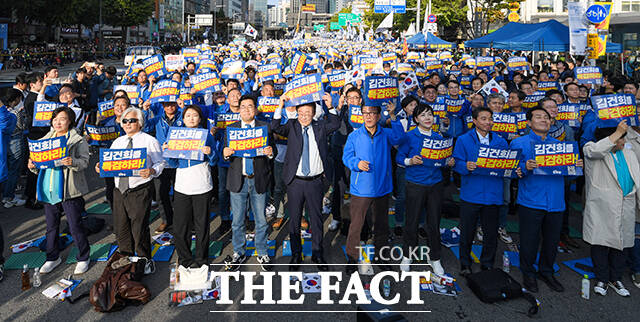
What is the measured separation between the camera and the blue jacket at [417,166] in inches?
214

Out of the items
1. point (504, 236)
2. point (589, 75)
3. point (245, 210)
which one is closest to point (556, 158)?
point (504, 236)

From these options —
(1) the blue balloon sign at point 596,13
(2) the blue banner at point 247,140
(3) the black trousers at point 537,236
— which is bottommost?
(3) the black trousers at point 537,236

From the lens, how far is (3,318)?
461 centimetres

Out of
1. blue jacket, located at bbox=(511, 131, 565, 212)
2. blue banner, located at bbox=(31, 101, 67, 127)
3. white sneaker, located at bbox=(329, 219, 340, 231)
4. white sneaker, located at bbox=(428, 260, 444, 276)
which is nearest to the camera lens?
blue jacket, located at bbox=(511, 131, 565, 212)

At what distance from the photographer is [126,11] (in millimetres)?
56281

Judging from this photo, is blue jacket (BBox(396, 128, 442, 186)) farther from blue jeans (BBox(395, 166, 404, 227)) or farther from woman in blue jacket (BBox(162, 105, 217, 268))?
woman in blue jacket (BBox(162, 105, 217, 268))

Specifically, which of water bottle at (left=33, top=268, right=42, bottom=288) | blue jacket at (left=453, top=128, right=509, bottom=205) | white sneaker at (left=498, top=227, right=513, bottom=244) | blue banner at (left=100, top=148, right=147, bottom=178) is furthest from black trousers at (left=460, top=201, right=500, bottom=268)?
water bottle at (left=33, top=268, right=42, bottom=288)

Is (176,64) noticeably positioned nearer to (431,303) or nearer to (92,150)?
(92,150)

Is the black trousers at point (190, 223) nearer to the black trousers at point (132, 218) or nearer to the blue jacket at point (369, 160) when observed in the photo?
the black trousers at point (132, 218)

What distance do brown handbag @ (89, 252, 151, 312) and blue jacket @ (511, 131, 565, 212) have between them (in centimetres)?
470

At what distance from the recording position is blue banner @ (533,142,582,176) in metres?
4.95

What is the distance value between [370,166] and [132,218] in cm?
307

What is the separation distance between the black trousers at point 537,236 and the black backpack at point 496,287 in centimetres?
37

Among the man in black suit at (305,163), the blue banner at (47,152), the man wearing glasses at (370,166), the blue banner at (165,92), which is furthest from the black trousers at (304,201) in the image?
the blue banner at (165,92)
